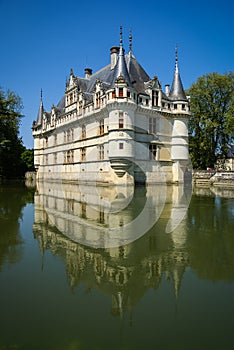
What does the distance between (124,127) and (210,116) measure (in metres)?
15.1

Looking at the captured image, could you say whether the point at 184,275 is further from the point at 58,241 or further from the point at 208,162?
the point at 208,162

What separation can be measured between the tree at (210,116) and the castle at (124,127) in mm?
5271

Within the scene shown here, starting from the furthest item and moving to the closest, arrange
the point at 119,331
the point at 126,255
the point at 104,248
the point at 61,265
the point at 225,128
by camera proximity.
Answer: the point at 225,128 → the point at 104,248 → the point at 126,255 → the point at 61,265 → the point at 119,331

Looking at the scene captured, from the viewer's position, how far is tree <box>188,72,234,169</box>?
32438 mm

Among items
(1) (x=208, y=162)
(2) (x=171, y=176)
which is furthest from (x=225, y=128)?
(2) (x=171, y=176)

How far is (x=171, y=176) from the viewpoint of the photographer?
28.5 meters

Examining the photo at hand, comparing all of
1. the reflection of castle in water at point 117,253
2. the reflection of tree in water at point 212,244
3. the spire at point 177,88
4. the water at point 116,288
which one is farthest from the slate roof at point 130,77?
the water at point 116,288

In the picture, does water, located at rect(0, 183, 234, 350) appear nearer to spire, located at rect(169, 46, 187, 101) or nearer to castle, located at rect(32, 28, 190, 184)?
castle, located at rect(32, 28, 190, 184)

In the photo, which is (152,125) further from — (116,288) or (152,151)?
(116,288)

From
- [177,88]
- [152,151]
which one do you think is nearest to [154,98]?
[177,88]

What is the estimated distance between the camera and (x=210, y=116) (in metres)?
33.6

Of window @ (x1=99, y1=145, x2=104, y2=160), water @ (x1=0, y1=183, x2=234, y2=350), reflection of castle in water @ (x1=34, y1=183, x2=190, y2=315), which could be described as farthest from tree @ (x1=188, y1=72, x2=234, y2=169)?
water @ (x1=0, y1=183, x2=234, y2=350)

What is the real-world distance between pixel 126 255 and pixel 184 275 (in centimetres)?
138

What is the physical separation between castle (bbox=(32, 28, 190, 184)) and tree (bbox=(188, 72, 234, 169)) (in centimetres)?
527
